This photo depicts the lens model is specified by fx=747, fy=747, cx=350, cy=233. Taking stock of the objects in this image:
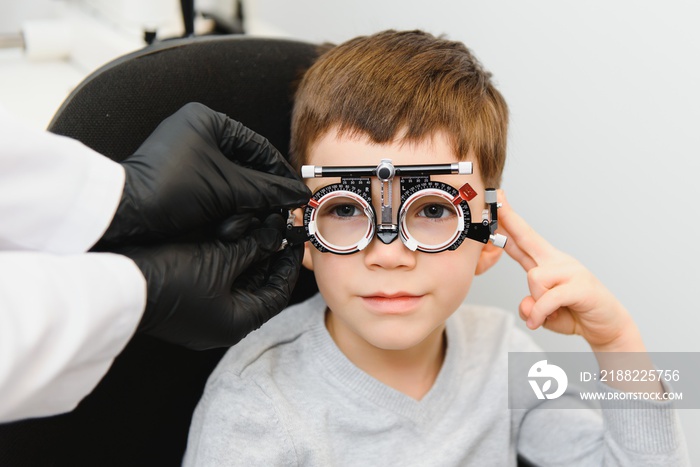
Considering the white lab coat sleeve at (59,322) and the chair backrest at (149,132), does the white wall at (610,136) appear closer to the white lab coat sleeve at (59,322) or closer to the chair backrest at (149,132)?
the chair backrest at (149,132)

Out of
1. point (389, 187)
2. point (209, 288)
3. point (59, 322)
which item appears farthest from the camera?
point (389, 187)

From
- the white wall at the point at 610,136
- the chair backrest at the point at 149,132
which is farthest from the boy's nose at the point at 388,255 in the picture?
the white wall at the point at 610,136

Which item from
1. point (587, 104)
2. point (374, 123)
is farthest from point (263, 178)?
point (587, 104)

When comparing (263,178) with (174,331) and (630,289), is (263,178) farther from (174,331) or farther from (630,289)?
(630,289)

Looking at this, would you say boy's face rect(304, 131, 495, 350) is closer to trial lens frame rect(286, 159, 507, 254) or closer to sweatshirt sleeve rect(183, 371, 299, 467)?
trial lens frame rect(286, 159, 507, 254)

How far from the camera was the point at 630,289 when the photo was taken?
146 centimetres

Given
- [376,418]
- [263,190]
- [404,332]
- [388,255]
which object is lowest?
[376,418]

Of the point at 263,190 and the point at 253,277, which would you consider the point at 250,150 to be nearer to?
the point at 263,190

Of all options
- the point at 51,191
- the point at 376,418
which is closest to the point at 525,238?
the point at 376,418

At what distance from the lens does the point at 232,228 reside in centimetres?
100

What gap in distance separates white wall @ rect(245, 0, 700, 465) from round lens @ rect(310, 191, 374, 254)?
0.57 meters

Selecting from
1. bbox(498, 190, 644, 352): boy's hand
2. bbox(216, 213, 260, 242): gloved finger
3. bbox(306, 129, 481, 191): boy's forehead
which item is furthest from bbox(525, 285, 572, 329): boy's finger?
bbox(216, 213, 260, 242): gloved finger

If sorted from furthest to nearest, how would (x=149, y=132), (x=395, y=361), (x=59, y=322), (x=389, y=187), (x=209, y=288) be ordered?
(x=395, y=361), (x=149, y=132), (x=389, y=187), (x=209, y=288), (x=59, y=322)

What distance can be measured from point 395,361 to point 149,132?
55cm
